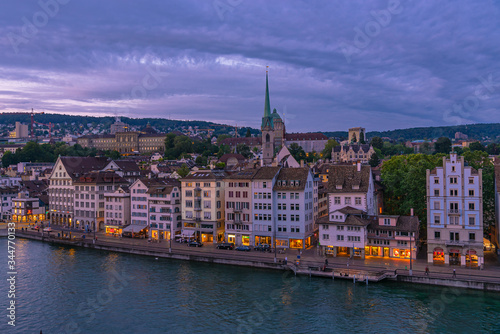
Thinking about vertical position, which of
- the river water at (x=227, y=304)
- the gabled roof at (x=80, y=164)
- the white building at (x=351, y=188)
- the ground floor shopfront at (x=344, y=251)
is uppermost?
the gabled roof at (x=80, y=164)

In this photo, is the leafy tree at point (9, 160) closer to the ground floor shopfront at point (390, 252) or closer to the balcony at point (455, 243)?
the ground floor shopfront at point (390, 252)

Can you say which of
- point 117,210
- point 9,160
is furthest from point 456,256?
point 9,160

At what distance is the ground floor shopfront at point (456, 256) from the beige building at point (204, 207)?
103 ft

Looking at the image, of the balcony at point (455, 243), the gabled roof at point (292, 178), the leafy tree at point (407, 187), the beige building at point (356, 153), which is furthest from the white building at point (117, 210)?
the beige building at point (356, 153)

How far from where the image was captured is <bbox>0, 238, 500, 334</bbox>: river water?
36.3m

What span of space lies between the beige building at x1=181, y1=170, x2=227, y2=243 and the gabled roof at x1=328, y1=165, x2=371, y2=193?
17666 mm

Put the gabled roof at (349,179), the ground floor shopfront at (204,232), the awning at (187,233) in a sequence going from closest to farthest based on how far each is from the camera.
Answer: the gabled roof at (349,179) < the ground floor shopfront at (204,232) < the awning at (187,233)

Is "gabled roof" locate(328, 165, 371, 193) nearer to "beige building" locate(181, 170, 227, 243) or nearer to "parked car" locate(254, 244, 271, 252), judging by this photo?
"parked car" locate(254, 244, 271, 252)

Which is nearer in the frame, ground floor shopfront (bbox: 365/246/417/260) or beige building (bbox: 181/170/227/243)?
ground floor shopfront (bbox: 365/246/417/260)

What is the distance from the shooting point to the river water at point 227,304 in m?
36.3

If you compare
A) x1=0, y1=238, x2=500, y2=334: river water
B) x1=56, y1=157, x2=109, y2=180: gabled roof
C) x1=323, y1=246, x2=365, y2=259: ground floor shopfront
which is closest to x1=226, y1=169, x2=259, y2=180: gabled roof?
x1=0, y1=238, x2=500, y2=334: river water

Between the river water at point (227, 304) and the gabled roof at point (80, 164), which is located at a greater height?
the gabled roof at point (80, 164)

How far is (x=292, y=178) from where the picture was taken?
63.0m

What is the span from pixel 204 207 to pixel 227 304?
27.4 meters
